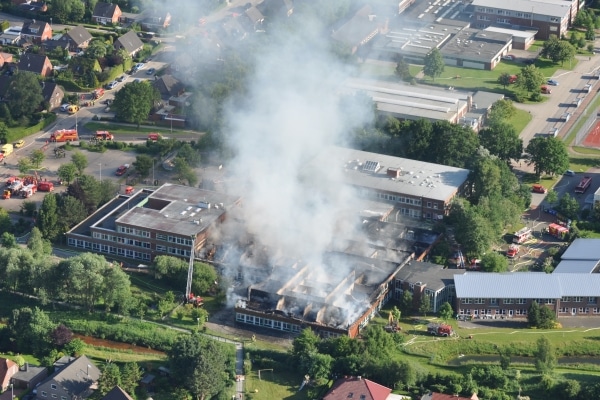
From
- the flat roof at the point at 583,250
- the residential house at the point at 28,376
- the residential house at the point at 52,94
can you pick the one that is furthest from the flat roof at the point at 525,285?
the residential house at the point at 52,94

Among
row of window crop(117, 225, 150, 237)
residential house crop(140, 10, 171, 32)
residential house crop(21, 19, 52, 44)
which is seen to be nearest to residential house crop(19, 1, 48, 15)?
residential house crop(21, 19, 52, 44)

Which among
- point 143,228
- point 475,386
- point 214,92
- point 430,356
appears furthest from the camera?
point 214,92

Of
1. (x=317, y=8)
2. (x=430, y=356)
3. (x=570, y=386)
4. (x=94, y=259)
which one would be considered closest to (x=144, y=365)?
(x=94, y=259)

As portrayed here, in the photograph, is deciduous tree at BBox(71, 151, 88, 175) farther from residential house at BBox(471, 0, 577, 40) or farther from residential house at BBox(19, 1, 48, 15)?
residential house at BBox(471, 0, 577, 40)

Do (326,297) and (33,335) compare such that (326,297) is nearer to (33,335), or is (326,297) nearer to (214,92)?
(33,335)

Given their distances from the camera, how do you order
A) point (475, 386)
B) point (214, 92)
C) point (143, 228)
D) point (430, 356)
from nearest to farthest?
point (475, 386) < point (430, 356) < point (143, 228) < point (214, 92)

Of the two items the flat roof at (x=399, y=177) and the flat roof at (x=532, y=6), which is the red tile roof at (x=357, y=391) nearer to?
the flat roof at (x=399, y=177)
